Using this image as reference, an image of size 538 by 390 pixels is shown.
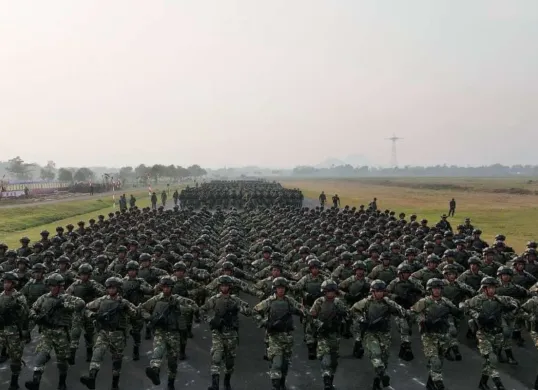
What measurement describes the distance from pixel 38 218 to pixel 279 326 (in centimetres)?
4002

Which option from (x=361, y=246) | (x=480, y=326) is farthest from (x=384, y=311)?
(x=361, y=246)

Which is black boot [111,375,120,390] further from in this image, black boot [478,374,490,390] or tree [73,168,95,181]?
tree [73,168,95,181]

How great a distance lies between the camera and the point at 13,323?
862 centimetres

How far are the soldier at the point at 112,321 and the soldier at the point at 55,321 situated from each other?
43 centimetres

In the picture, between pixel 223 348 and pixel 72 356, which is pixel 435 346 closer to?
pixel 223 348

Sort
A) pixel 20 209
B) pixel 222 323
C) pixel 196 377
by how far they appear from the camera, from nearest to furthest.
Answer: pixel 222 323
pixel 196 377
pixel 20 209

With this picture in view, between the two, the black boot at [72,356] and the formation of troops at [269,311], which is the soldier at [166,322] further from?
the black boot at [72,356]

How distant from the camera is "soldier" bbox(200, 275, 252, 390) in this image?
27.5ft

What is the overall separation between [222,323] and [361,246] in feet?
22.1

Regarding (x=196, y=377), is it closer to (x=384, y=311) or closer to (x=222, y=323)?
(x=222, y=323)

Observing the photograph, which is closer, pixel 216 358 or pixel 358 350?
pixel 216 358

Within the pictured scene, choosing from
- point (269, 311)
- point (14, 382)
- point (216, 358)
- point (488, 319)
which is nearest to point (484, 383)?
point (488, 319)

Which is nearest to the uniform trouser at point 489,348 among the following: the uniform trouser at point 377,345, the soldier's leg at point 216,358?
the uniform trouser at point 377,345

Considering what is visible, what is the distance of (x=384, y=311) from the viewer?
27.8 ft
